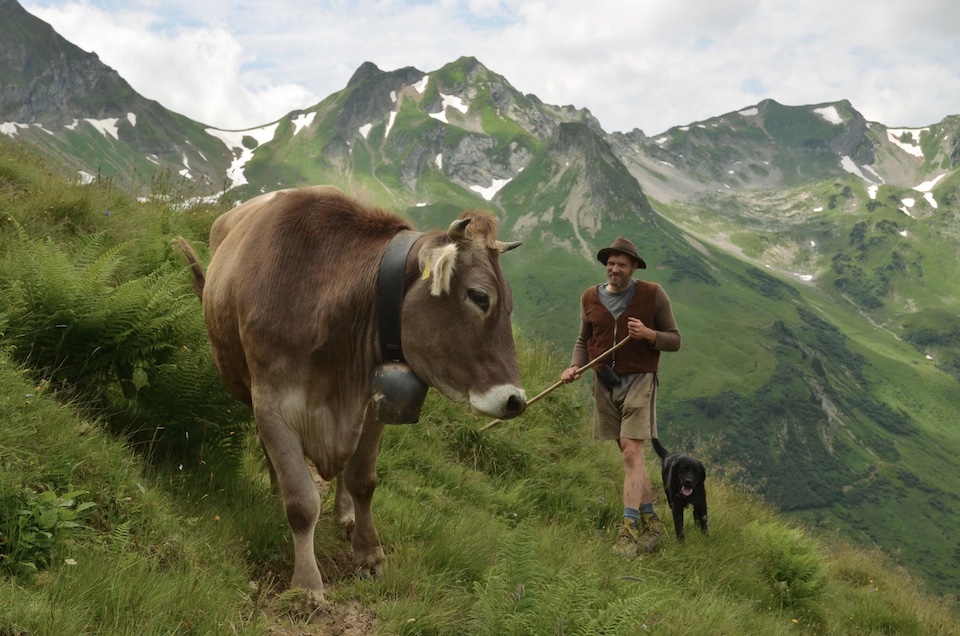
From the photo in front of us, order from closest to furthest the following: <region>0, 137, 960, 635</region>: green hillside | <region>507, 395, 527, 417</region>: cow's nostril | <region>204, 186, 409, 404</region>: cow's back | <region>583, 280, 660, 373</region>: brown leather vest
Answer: <region>0, 137, 960, 635</region>: green hillside, <region>507, 395, 527, 417</region>: cow's nostril, <region>204, 186, 409, 404</region>: cow's back, <region>583, 280, 660, 373</region>: brown leather vest

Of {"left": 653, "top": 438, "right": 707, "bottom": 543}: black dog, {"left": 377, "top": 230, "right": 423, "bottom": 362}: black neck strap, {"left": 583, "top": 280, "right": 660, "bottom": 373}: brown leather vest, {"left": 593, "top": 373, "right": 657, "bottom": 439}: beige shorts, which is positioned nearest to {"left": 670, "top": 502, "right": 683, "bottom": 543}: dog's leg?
{"left": 653, "top": 438, "right": 707, "bottom": 543}: black dog

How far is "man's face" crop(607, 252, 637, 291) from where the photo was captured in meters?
8.45

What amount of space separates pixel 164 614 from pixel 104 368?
8.46ft

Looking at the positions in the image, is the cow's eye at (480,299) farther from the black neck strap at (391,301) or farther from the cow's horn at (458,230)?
the black neck strap at (391,301)

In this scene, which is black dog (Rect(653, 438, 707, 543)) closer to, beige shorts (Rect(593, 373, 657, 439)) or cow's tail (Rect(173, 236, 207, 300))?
beige shorts (Rect(593, 373, 657, 439))

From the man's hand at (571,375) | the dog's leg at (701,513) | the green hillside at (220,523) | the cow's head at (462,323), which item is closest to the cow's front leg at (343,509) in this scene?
the green hillside at (220,523)

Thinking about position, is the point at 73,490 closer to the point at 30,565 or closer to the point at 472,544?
the point at 30,565

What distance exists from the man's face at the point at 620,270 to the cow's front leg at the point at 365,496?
4017 millimetres

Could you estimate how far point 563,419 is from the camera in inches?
445

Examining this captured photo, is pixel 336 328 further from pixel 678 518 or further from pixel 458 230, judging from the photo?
pixel 678 518

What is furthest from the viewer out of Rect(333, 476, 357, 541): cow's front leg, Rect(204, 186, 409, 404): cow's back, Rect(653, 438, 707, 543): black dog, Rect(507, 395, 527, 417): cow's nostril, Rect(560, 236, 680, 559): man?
Rect(653, 438, 707, 543): black dog

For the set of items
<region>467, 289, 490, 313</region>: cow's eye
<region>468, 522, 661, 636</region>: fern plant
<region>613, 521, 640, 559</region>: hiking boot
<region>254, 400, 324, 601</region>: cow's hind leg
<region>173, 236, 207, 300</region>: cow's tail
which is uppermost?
<region>467, 289, 490, 313</region>: cow's eye

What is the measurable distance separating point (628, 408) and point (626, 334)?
807 millimetres

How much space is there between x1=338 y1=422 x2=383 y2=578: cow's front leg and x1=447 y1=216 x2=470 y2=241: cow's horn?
149 cm
